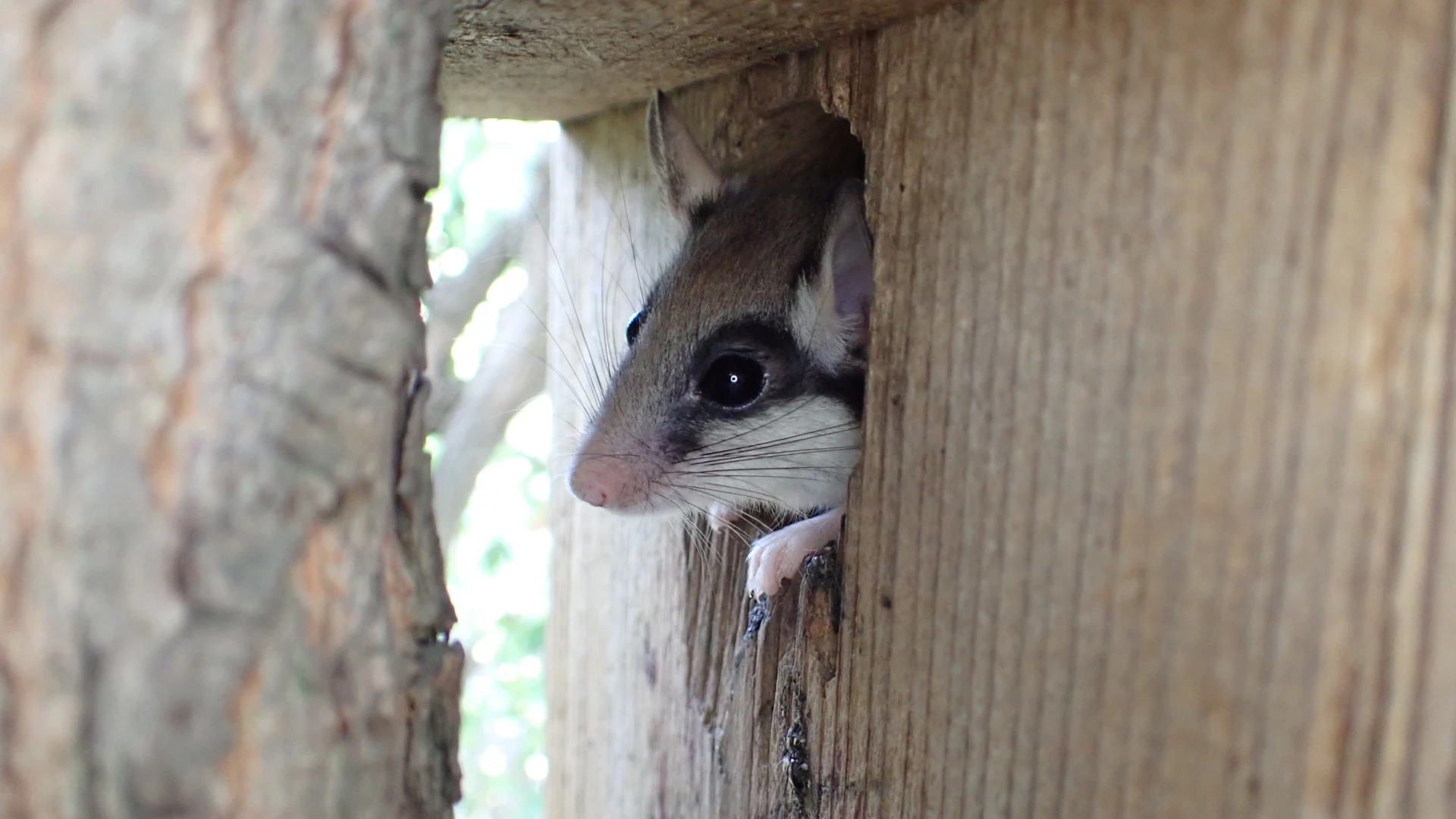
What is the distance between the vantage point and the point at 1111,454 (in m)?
0.83

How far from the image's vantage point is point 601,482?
1.54m

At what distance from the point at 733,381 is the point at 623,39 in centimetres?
52

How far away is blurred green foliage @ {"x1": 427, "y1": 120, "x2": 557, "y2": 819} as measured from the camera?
3404 millimetres

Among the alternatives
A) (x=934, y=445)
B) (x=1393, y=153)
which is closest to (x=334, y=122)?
(x=934, y=445)

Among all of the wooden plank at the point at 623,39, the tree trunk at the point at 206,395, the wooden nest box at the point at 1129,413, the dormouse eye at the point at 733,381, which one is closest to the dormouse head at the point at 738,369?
the dormouse eye at the point at 733,381

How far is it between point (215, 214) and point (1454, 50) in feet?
2.44

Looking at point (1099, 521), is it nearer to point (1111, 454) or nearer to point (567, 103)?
point (1111, 454)

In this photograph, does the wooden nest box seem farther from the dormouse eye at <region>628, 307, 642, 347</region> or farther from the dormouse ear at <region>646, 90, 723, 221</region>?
the dormouse eye at <region>628, 307, 642, 347</region>

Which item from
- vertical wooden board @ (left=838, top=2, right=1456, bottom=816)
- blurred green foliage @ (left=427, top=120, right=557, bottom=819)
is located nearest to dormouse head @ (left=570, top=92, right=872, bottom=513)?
vertical wooden board @ (left=838, top=2, right=1456, bottom=816)

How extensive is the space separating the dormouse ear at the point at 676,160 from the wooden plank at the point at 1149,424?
15.1 inches

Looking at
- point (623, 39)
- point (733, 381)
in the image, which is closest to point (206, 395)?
point (623, 39)

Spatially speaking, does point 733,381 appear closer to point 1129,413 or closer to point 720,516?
point 720,516

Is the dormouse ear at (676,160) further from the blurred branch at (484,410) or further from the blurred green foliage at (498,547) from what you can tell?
the blurred branch at (484,410)

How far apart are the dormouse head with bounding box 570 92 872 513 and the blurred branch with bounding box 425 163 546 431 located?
1.48 meters
